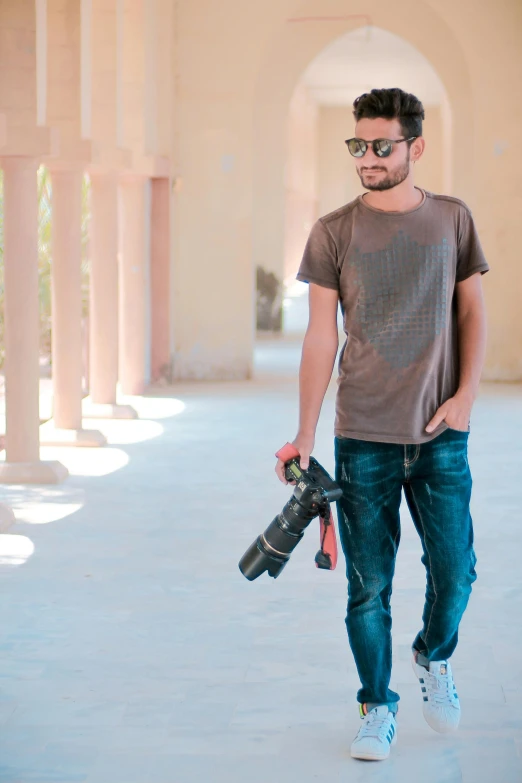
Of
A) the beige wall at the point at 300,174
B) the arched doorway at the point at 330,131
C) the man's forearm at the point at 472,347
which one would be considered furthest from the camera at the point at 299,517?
the beige wall at the point at 300,174

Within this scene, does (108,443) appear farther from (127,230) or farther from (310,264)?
(310,264)

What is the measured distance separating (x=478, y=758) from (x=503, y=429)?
6.50 metres

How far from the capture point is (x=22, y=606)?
492 cm

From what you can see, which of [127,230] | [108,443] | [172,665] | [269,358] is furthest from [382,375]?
[269,358]

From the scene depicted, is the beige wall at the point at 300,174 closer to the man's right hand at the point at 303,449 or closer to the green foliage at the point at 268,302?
the green foliage at the point at 268,302

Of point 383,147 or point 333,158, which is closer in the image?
point 383,147

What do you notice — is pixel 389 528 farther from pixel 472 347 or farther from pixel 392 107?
pixel 392 107

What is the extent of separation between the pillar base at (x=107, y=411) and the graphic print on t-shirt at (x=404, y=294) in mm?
7099

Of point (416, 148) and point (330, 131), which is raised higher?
point (330, 131)

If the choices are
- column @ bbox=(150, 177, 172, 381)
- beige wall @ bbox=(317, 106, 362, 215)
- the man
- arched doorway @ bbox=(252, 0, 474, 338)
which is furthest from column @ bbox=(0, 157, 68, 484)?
beige wall @ bbox=(317, 106, 362, 215)

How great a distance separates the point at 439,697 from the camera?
11.5 feet

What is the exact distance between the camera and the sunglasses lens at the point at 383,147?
319 centimetres

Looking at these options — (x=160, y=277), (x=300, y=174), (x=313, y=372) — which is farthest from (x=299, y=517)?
(x=300, y=174)

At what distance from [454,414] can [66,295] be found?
566 centimetres
